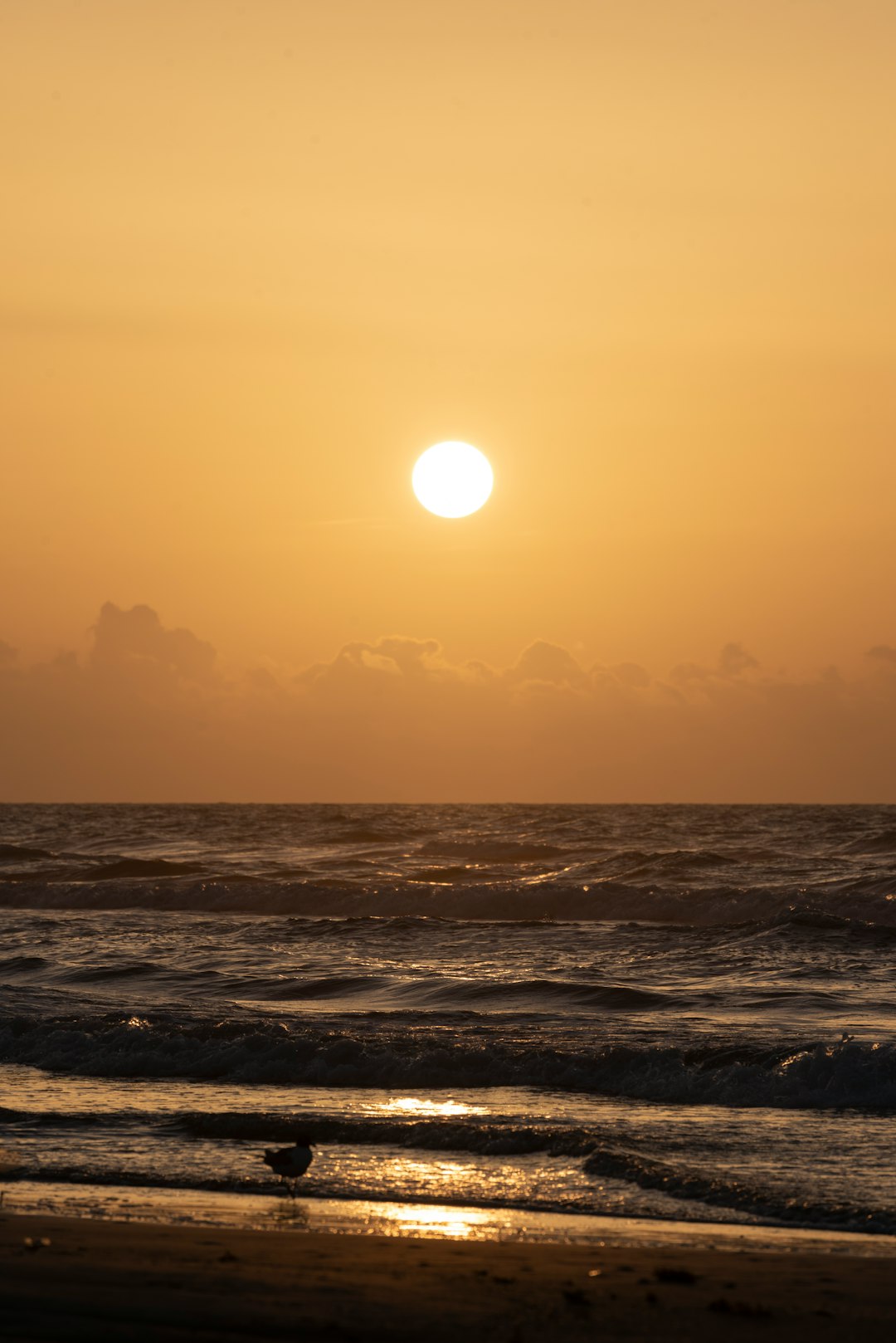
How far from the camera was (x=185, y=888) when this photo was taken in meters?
42.2

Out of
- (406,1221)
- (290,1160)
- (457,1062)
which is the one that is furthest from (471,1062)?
(406,1221)

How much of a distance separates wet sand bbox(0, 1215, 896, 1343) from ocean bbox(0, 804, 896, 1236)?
2.98 feet

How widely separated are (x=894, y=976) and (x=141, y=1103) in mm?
13511

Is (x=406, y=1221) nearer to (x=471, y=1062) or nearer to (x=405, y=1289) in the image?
(x=405, y=1289)

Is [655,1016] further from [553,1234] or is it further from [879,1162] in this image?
[553,1234]

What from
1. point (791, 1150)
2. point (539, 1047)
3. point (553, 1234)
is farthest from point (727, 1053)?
point (553, 1234)

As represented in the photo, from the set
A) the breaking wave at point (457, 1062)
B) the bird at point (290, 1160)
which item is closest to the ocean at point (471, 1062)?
the breaking wave at point (457, 1062)

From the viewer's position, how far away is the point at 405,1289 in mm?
7941

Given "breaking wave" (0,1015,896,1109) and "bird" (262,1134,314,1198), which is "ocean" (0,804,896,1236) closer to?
"breaking wave" (0,1015,896,1109)

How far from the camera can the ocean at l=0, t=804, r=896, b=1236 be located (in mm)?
10578

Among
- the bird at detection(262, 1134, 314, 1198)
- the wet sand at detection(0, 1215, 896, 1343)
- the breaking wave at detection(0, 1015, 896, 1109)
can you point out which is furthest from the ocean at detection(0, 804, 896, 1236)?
the wet sand at detection(0, 1215, 896, 1343)

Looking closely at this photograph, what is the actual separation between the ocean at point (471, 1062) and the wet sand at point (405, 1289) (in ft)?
2.98

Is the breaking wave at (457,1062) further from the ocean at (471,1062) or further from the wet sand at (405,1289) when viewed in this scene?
the wet sand at (405,1289)

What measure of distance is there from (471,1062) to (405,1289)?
767 cm
